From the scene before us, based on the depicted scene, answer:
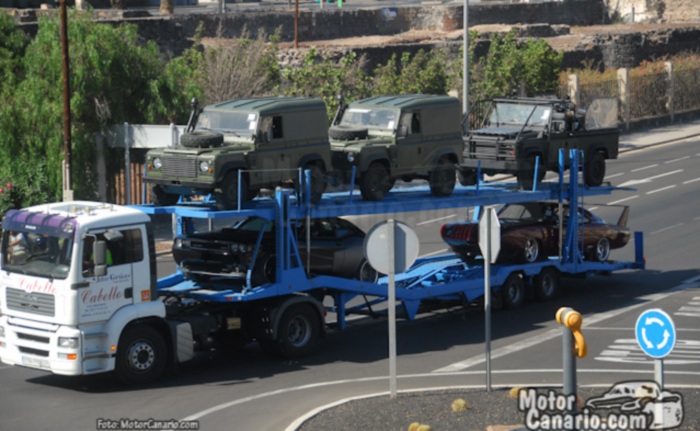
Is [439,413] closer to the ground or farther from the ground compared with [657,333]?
closer to the ground

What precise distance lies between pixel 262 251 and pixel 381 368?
266 cm

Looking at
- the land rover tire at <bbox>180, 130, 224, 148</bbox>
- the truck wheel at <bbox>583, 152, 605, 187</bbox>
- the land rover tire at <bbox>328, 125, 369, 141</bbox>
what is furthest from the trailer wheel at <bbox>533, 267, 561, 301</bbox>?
the land rover tire at <bbox>180, 130, 224, 148</bbox>

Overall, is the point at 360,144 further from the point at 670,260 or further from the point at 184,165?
the point at 670,260

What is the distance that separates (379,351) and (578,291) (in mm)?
6937

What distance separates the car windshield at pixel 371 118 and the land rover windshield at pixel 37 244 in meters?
6.69

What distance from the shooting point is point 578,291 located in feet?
86.6

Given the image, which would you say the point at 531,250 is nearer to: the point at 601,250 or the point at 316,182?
the point at 601,250

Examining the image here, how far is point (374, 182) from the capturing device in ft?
72.5

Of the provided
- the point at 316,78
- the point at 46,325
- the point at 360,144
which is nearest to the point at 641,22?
the point at 316,78

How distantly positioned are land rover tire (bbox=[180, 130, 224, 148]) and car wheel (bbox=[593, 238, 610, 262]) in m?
9.44

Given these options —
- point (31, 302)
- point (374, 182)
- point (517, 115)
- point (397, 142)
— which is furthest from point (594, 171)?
point (31, 302)

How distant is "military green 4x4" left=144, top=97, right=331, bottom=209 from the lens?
1993 centimetres

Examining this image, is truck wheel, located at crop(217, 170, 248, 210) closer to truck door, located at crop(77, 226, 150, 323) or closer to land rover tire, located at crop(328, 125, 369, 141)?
truck door, located at crop(77, 226, 150, 323)

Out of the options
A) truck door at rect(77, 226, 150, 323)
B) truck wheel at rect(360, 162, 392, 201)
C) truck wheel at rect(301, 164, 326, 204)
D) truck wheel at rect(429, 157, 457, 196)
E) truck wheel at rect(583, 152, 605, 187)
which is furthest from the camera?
truck wheel at rect(583, 152, 605, 187)
